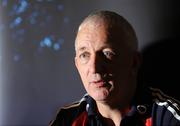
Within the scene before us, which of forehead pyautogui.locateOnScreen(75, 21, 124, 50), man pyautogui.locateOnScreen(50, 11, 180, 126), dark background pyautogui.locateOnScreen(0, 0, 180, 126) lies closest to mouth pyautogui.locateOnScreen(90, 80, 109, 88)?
man pyautogui.locateOnScreen(50, 11, 180, 126)

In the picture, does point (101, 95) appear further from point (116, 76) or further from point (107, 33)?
point (107, 33)

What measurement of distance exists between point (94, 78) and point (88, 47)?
0.32 feet

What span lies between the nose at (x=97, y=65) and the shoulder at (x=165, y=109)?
0.66 feet

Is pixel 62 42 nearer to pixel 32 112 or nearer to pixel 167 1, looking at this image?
pixel 32 112

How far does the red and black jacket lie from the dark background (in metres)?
0.11

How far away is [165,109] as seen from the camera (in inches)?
47.8

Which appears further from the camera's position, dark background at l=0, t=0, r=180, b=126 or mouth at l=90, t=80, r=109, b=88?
dark background at l=0, t=0, r=180, b=126

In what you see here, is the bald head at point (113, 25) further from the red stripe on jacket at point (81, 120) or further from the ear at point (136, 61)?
the red stripe on jacket at point (81, 120)

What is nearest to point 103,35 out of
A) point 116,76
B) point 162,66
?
point 116,76

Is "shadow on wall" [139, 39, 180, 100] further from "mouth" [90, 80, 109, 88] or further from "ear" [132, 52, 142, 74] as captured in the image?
"mouth" [90, 80, 109, 88]

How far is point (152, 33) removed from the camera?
1.38 m

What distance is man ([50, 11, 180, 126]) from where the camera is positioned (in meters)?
1.22

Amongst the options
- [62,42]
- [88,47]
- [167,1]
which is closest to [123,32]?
[88,47]

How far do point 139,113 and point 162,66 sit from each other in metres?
0.20
